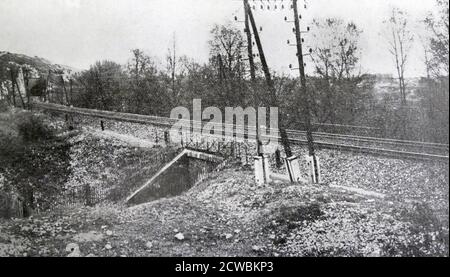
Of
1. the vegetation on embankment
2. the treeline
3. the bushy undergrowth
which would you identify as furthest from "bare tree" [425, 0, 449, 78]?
the bushy undergrowth

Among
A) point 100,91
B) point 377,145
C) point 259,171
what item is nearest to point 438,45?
point 377,145

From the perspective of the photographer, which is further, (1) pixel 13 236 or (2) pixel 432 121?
(2) pixel 432 121

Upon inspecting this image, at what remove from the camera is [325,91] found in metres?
28.8

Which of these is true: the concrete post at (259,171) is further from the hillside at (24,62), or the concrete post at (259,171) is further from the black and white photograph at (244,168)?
the hillside at (24,62)

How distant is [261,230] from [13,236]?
5708 millimetres

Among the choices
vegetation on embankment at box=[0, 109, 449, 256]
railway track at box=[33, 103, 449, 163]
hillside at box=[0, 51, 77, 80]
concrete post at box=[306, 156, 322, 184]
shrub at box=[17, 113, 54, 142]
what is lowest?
vegetation on embankment at box=[0, 109, 449, 256]

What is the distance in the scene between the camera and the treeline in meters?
20.2

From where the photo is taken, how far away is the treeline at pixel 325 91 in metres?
20.2

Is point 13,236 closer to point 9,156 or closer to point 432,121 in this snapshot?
point 432,121

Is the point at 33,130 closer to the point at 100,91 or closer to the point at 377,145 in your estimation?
the point at 100,91

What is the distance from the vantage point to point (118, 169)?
23156 mm

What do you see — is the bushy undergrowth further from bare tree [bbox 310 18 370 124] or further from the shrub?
Answer: bare tree [bbox 310 18 370 124]
